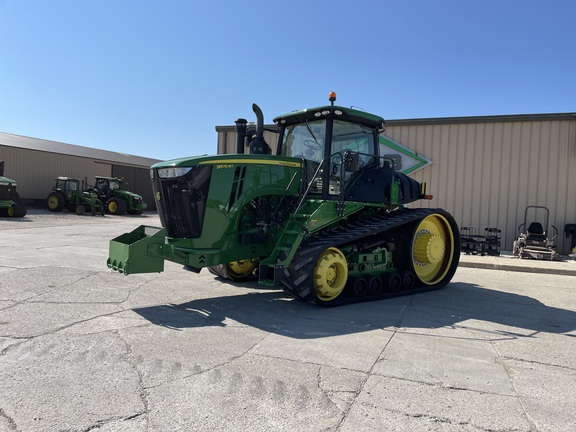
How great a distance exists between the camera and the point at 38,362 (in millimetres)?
3805

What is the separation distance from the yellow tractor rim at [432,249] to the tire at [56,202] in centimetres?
2408

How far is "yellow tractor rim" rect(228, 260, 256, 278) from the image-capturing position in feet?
25.2

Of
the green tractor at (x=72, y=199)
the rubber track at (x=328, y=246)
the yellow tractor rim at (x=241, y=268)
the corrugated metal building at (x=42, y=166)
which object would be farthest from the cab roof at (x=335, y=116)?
the corrugated metal building at (x=42, y=166)

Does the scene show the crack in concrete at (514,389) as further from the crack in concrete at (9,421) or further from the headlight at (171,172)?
the headlight at (171,172)

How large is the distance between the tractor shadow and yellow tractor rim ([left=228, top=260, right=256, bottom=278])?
0.75 m

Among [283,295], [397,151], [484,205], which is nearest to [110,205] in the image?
[397,151]

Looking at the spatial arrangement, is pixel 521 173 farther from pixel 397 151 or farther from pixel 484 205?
pixel 397 151

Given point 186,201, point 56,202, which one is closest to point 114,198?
point 56,202

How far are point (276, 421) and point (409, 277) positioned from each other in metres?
4.91

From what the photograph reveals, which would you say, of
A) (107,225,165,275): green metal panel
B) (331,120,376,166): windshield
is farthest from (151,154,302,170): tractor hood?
(331,120,376,166): windshield

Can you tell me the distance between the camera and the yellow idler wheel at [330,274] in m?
6.07

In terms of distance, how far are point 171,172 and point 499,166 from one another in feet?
37.0

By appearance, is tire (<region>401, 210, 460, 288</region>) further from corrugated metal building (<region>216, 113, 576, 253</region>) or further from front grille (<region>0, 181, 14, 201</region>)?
front grille (<region>0, 181, 14, 201</region>)

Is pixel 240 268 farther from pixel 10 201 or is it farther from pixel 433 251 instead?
pixel 10 201
